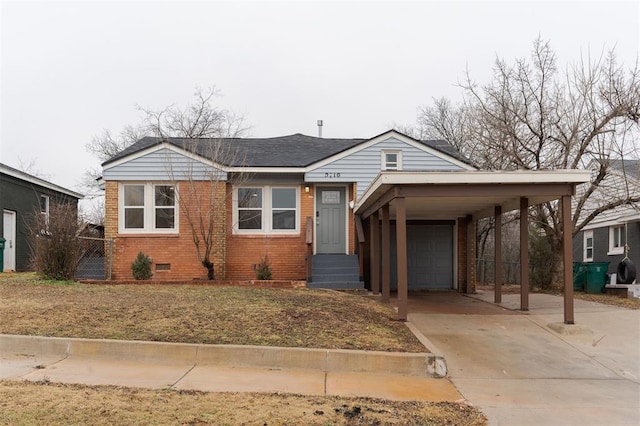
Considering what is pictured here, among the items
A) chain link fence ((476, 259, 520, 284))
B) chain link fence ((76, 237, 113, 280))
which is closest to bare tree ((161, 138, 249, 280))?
chain link fence ((76, 237, 113, 280))

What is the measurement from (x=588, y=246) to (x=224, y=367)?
2397 centimetres

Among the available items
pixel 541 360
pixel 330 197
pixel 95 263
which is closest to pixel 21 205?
pixel 95 263

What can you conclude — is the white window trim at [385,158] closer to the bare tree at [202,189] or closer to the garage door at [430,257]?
the garage door at [430,257]

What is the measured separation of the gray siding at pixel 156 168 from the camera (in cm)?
1519

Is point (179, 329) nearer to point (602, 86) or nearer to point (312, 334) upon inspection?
point (312, 334)

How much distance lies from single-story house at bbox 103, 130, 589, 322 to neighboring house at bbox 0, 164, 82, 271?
19.8ft

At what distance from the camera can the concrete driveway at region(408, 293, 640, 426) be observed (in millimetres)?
5328

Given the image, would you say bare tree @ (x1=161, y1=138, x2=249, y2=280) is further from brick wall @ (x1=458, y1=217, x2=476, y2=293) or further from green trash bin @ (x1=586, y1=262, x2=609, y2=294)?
green trash bin @ (x1=586, y1=262, x2=609, y2=294)

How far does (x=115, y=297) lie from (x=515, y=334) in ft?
24.7

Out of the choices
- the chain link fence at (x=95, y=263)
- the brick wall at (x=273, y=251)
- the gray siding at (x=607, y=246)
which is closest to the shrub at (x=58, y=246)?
the chain link fence at (x=95, y=263)

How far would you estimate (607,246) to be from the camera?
76.2 feet

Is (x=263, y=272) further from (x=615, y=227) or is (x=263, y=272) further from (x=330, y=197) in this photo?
(x=615, y=227)

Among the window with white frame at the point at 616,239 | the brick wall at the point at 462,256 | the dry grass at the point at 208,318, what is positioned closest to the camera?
the dry grass at the point at 208,318

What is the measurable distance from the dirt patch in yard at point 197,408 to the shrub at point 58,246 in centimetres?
802
